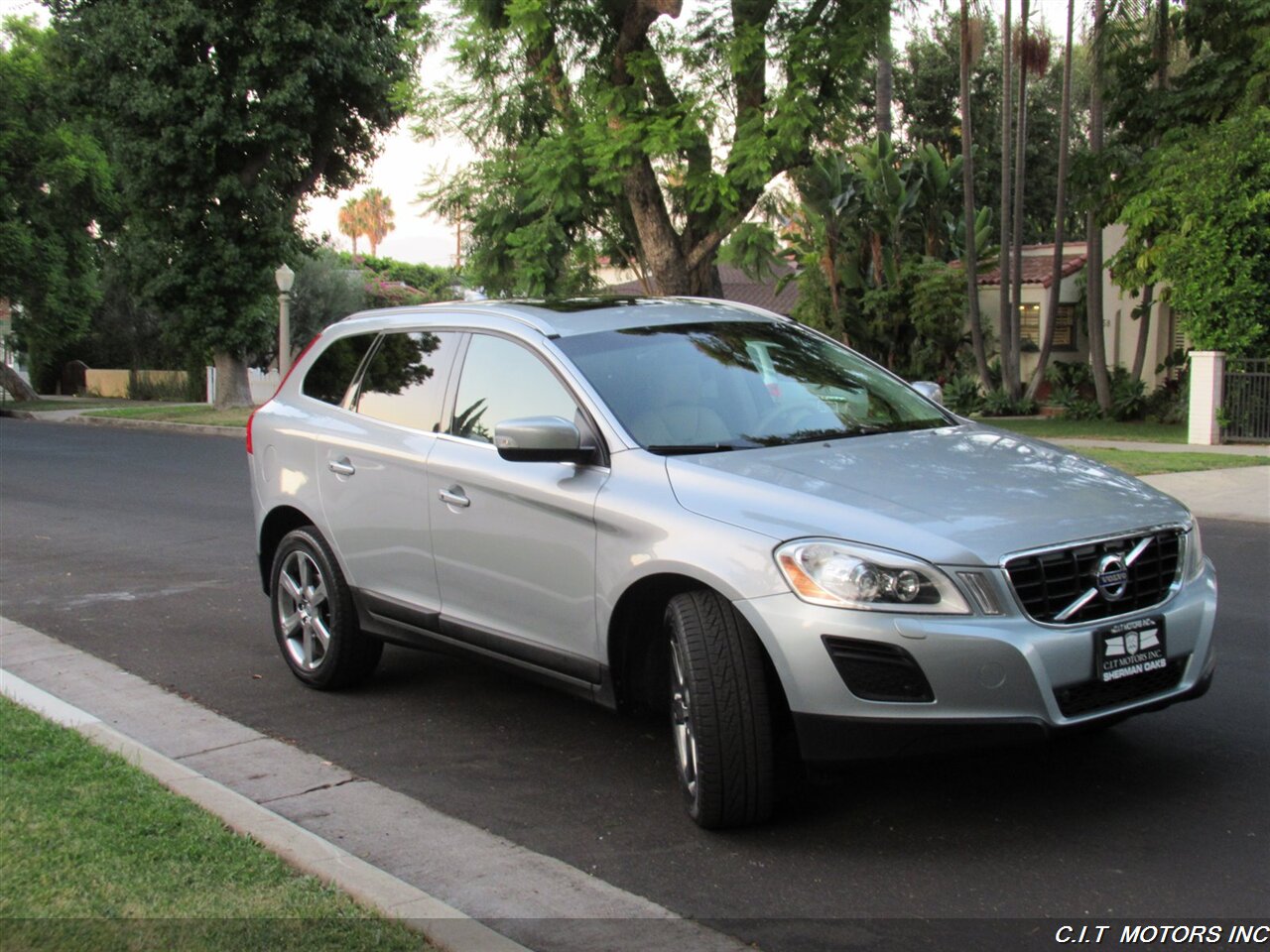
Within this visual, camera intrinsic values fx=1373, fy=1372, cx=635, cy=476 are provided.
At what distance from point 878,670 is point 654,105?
21.0 m

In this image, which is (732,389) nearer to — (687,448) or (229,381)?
(687,448)

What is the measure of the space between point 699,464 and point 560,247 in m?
23.1

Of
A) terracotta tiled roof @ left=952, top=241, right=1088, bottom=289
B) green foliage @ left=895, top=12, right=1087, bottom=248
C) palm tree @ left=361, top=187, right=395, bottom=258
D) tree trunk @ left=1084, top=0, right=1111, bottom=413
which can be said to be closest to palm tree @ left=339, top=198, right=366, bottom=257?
palm tree @ left=361, top=187, right=395, bottom=258

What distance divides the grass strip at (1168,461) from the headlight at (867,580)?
12847 millimetres

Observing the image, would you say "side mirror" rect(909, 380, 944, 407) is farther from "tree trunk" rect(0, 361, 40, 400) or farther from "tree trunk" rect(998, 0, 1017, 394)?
"tree trunk" rect(0, 361, 40, 400)

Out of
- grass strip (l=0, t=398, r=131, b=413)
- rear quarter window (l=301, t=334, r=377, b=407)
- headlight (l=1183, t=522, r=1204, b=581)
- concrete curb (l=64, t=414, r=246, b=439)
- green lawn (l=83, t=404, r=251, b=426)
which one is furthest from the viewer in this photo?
grass strip (l=0, t=398, r=131, b=413)

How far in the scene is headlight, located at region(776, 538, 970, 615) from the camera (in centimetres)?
414

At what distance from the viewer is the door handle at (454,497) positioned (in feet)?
18.2

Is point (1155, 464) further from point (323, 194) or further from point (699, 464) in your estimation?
point (323, 194)

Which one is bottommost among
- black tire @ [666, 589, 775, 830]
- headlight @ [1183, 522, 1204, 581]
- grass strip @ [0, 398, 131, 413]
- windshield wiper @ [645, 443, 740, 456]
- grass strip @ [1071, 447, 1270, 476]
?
grass strip @ [0, 398, 131, 413]

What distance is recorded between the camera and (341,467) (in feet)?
20.9

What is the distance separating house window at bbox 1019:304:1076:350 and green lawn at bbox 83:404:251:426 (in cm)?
1916

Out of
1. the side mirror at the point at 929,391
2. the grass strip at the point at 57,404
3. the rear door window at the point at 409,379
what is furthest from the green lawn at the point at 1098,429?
the grass strip at the point at 57,404

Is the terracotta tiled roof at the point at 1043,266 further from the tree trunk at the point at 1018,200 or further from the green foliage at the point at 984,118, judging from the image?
the green foliage at the point at 984,118
